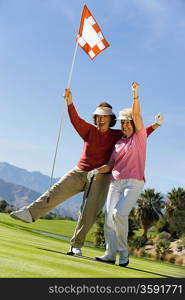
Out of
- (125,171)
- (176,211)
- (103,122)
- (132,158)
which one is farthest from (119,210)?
(176,211)

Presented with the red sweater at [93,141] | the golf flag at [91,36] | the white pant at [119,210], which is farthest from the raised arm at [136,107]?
the golf flag at [91,36]

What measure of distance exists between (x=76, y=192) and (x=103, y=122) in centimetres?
107

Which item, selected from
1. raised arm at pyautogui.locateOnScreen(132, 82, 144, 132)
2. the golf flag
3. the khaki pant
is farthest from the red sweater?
the golf flag

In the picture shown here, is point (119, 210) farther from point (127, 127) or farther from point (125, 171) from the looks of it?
point (127, 127)

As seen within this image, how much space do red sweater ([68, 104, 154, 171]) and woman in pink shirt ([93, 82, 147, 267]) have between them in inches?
9.1

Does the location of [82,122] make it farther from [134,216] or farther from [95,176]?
[134,216]

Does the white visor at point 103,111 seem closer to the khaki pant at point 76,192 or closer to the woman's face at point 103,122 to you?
the woman's face at point 103,122

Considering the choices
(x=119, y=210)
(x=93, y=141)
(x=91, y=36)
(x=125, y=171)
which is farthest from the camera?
(x=91, y=36)

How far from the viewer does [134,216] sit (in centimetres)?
6438

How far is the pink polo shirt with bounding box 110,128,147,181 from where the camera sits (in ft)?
21.6

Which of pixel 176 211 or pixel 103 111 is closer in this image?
pixel 103 111

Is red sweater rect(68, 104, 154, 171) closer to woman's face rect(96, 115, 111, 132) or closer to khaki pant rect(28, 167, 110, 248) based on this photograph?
woman's face rect(96, 115, 111, 132)

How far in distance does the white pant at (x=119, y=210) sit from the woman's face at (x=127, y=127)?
0.65 meters

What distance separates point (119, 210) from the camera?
21.3 ft
